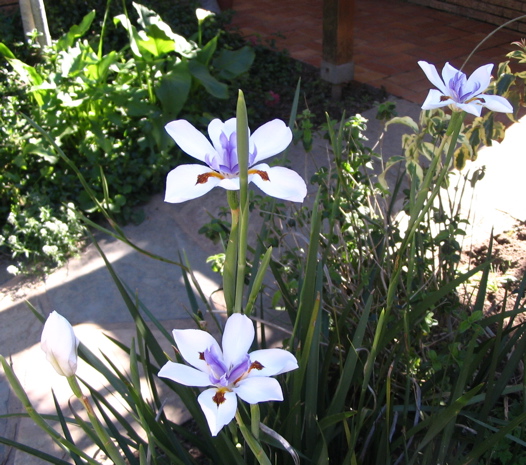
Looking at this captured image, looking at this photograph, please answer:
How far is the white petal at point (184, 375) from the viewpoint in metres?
0.79

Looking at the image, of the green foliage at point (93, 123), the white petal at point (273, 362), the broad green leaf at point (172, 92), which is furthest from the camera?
the broad green leaf at point (172, 92)

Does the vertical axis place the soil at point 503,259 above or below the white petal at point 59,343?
below

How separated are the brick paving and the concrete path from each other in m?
1.20

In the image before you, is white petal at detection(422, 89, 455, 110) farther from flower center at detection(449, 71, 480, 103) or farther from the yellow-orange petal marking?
the yellow-orange petal marking

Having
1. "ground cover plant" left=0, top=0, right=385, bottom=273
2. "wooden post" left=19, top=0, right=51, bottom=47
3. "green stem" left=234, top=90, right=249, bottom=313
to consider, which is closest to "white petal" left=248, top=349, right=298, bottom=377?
"green stem" left=234, top=90, right=249, bottom=313

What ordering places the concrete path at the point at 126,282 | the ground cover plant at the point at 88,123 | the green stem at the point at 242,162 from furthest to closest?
the ground cover plant at the point at 88,123 < the concrete path at the point at 126,282 < the green stem at the point at 242,162

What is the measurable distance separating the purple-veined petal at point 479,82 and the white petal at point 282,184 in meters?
0.46

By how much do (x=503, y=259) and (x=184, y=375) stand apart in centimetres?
188

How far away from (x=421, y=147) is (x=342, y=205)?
0.27 meters

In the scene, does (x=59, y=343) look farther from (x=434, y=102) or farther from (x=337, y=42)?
(x=337, y=42)

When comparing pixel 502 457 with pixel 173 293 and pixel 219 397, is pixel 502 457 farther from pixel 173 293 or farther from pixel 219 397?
pixel 173 293

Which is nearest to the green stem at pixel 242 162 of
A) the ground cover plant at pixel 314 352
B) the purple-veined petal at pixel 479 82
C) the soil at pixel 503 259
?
the ground cover plant at pixel 314 352

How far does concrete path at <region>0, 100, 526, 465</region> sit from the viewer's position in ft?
7.02

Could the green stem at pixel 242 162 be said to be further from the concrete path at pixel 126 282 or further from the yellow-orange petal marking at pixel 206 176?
the concrete path at pixel 126 282
